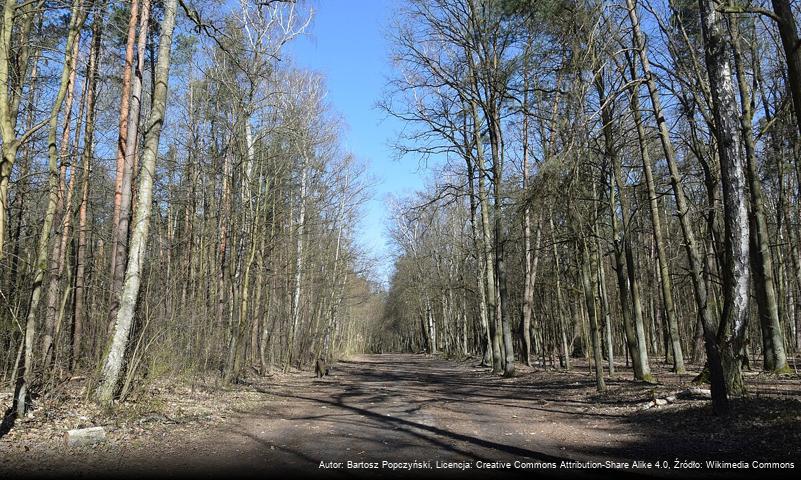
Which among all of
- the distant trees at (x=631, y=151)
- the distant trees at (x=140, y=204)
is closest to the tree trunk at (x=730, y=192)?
the distant trees at (x=631, y=151)

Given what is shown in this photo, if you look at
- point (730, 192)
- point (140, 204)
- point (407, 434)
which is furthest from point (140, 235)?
point (730, 192)

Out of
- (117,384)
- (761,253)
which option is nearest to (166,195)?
(117,384)

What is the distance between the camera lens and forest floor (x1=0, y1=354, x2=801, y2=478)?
229 inches

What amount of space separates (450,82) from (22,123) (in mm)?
13133

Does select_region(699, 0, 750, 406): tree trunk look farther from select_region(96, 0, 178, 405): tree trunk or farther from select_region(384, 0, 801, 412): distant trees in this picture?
select_region(96, 0, 178, 405): tree trunk

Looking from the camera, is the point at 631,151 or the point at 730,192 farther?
the point at 631,151

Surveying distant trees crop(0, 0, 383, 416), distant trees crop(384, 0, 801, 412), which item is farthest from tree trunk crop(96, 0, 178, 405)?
distant trees crop(384, 0, 801, 412)

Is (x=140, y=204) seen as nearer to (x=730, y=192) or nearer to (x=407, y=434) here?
(x=407, y=434)

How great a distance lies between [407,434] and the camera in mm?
7852

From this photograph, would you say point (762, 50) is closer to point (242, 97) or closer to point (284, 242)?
point (242, 97)

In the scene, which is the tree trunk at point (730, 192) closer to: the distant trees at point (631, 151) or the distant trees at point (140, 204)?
the distant trees at point (631, 151)

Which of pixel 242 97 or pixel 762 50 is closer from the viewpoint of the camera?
pixel 242 97

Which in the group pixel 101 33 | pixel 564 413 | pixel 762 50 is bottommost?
pixel 564 413

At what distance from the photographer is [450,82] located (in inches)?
761
